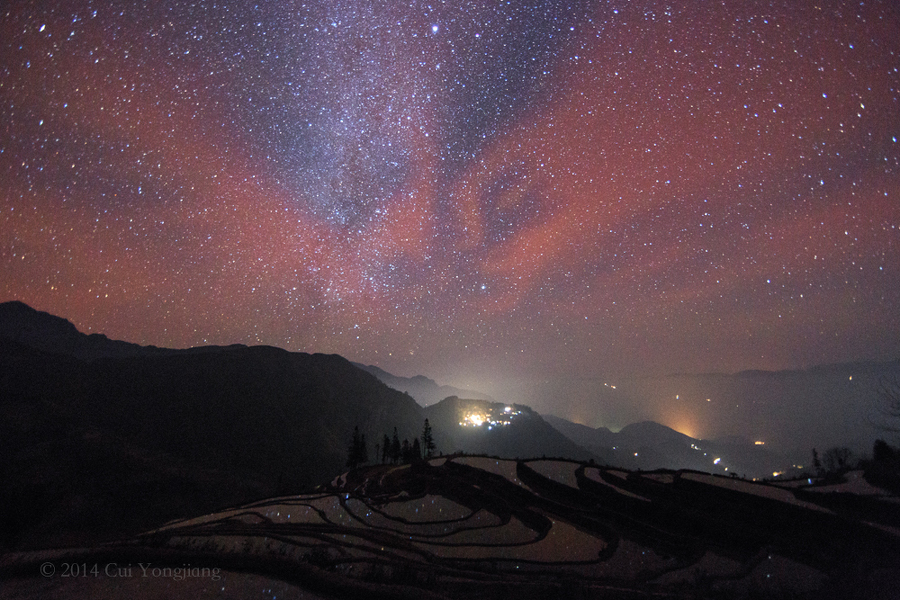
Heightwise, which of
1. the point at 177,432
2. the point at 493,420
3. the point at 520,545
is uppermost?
the point at 520,545

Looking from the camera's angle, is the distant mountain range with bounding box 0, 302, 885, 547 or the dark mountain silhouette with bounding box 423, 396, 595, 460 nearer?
the distant mountain range with bounding box 0, 302, 885, 547

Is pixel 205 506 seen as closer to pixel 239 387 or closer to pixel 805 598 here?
pixel 239 387

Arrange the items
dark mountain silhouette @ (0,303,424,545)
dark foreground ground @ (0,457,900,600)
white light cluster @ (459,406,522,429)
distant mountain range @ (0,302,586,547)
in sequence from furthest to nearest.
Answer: white light cluster @ (459,406,522,429), dark mountain silhouette @ (0,303,424,545), distant mountain range @ (0,302,586,547), dark foreground ground @ (0,457,900,600)

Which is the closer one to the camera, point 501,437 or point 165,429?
point 165,429

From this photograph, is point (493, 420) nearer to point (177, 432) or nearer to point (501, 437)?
point (501, 437)

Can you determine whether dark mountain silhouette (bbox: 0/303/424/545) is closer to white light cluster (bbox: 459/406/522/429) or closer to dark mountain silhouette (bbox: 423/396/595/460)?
dark mountain silhouette (bbox: 423/396/595/460)

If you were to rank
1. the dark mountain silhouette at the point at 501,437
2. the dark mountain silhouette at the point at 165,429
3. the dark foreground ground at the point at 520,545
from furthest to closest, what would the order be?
the dark mountain silhouette at the point at 501,437 → the dark mountain silhouette at the point at 165,429 → the dark foreground ground at the point at 520,545

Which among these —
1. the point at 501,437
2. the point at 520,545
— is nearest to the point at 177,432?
the point at 520,545

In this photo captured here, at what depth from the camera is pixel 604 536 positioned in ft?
54.9

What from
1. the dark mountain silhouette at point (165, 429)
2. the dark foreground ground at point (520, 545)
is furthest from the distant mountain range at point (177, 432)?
the dark foreground ground at point (520, 545)

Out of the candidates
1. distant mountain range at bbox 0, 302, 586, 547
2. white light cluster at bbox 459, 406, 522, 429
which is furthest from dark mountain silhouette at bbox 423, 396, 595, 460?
distant mountain range at bbox 0, 302, 586, 547

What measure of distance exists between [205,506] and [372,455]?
3095 inches

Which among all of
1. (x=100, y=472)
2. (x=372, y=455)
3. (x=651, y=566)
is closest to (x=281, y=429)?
(x=372, y=455)

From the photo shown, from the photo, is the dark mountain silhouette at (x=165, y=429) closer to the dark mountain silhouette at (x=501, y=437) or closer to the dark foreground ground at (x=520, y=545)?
the dark foreground ground at (x=520, y=545)
